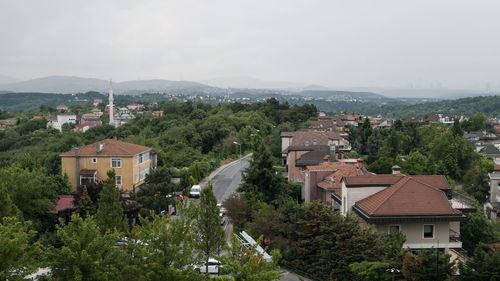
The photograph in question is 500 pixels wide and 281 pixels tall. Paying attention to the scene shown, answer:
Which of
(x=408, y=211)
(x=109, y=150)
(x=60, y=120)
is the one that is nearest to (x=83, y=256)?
(x=408, y=211)

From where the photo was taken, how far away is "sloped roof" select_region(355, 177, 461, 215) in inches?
774

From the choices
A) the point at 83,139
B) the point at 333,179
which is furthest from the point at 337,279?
the point at 83,139

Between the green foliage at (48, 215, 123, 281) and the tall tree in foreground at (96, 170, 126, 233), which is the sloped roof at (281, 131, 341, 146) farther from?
the green foliage at (48, 215, 123, 281)

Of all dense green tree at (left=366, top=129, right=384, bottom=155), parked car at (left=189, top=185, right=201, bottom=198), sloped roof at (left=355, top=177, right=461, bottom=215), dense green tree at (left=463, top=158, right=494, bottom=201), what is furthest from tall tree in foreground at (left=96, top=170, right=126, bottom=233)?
dense green tree at (left=366, top=129, right=384, bottom=155)

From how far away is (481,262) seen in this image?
14.3 metres

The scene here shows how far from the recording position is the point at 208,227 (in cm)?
1681

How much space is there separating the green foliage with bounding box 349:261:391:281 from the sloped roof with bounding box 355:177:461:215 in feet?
11.2

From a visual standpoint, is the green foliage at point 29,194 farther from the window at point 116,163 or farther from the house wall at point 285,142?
the house wall at point 285,142

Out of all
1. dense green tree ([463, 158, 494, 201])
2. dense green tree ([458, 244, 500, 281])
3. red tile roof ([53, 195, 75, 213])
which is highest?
dense green tree ([458, 244, 500, 281])

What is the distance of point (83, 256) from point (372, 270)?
386 inches

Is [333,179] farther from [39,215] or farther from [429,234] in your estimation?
[39,215]

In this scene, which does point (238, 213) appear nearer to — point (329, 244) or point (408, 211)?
point (329, 244)

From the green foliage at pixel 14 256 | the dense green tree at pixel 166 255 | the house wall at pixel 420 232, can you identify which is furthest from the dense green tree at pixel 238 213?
the green foliage at pixel 14 256

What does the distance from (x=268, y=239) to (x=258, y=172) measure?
6.79 m
